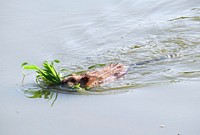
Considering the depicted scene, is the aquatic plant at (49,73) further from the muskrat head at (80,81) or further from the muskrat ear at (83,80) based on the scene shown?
the muskrat ear at (83,80)

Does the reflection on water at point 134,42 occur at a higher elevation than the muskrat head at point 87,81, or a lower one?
higher

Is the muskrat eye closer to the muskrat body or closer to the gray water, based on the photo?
the muskrat body

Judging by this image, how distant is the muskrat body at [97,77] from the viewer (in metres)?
5.29

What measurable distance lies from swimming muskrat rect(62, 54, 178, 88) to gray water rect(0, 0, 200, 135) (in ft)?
0.33

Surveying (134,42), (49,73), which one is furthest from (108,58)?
(49,73)

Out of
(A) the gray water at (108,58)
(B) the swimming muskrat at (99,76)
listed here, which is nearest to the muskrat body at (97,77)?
(B) the swimming muskrat at (99,76)

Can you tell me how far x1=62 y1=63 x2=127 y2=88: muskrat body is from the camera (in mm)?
5285

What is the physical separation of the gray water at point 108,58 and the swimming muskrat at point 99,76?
0.33ft

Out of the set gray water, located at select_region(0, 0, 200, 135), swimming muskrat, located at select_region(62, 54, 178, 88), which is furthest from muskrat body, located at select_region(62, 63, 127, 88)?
gray water, located at select_region(0, 0, 200, 135)

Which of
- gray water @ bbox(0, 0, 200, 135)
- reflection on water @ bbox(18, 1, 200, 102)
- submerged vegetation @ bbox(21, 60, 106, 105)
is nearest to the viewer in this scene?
gray water @ bbox(0, 0, 200, 135)

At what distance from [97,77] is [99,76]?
35 millimetres

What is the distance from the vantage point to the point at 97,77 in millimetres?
5426

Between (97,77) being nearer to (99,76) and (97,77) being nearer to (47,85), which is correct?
(99,76)

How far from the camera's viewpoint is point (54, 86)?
5.39m
